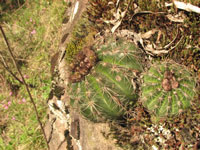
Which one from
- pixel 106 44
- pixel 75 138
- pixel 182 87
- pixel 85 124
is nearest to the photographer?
pixel 182 87

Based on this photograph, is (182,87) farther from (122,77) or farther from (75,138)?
(75,138)

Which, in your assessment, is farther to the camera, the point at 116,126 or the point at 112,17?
the point at 112,17

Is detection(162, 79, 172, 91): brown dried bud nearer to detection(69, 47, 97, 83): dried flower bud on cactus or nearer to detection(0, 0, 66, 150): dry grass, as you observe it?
detection(69, 47, 97, 83): dried flower bud on cactus

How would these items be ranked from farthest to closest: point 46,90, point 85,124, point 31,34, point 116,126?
point 31,34, point 46,90, point 85,124, point 116,126

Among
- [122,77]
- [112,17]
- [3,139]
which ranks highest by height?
[112,17]

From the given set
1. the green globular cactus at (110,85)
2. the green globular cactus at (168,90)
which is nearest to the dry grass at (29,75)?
the green globular cactus at (110,85)

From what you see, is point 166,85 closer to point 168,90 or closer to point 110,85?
point 168,90

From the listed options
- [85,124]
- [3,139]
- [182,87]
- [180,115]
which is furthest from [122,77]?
[3,139]
